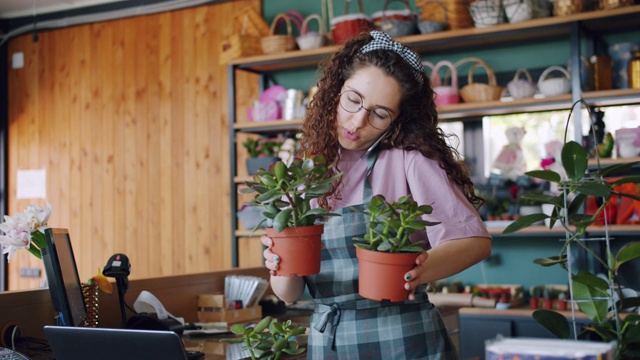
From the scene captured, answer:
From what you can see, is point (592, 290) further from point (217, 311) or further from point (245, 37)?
point (245, 37)

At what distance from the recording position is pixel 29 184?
6109 mm

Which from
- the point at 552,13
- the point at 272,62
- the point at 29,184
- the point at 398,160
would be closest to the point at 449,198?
the point at 398,160

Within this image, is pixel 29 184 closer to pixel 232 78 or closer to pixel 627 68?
pixel 232 78

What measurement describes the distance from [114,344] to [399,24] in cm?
309

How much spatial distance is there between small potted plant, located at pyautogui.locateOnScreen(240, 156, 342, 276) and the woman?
0.23 meters

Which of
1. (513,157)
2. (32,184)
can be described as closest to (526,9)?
(513,157)

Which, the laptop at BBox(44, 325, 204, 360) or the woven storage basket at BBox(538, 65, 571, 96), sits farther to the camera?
the woven storage basket at BBox(538, 65, 571, 96)

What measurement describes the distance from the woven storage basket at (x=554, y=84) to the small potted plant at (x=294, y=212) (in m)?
2.75

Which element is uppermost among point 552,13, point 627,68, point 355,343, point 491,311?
point 552,13

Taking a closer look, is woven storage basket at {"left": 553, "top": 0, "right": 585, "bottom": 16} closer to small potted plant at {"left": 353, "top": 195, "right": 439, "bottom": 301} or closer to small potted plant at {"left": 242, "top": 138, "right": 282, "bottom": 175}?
small potted plant at {"left": 242, "top": 138, "right": 282, "bottom": 175}

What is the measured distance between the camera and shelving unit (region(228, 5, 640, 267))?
3825mm

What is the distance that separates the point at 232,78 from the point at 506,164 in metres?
1.75

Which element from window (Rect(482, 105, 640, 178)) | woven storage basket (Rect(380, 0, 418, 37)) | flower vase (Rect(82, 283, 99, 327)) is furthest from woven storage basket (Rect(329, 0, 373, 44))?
flower vase (Rect(82, 283, 99, 327))

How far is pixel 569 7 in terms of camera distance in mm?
3879
